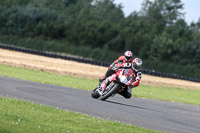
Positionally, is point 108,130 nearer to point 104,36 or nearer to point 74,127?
point 74,127

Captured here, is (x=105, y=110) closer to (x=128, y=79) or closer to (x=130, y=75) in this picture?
(x=128, y=79)

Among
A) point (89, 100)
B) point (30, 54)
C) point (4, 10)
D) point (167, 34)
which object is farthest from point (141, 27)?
point (89, 100)

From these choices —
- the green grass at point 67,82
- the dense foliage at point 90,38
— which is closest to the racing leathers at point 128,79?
the green grass at point 67,82

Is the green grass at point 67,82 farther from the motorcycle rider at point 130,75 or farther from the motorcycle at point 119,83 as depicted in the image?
the motorcycle at point 119,83

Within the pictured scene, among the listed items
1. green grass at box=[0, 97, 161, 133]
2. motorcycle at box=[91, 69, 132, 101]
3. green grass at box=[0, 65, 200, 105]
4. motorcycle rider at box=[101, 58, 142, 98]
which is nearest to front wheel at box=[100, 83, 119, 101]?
motorcycle at box=[91, 69, 132, 101]

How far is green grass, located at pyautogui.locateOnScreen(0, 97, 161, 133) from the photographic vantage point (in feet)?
27.6

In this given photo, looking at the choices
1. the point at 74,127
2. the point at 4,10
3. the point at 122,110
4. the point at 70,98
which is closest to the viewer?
the point at 74,127

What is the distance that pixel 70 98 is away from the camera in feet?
47.0

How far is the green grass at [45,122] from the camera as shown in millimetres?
8406

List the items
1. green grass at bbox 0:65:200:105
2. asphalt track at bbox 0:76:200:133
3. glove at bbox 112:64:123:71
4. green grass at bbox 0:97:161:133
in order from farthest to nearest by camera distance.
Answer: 1. green grass at bbox 0:65:200:105
2. glove at bbox 112:64:123:71
3. asphalt track at bbox 0:76:200:133
4. green grass at bbox 0:97:161:133

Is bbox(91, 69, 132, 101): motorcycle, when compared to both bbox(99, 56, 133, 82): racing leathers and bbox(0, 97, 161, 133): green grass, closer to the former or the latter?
bbox(99, 56, 133, 82): racing leathers

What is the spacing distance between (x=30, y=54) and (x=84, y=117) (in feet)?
119

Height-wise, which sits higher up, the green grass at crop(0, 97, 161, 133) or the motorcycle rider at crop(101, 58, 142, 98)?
the motorcycle rider at crop(101, 58, 142, 98)

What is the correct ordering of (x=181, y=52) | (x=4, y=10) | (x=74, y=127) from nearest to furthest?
(x=74, y=127)
(x=181, y=52)
(x=4, y=10)
